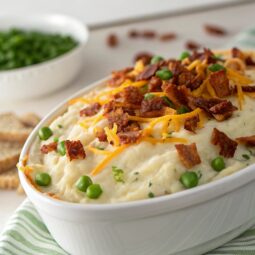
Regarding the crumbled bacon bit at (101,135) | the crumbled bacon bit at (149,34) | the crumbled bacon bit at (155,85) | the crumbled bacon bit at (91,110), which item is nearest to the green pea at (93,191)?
the crumbled bacon bit at (101,135)

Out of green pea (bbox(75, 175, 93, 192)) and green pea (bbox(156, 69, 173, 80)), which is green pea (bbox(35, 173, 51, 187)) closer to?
green pea (bbox(75, 175, 93, 192))

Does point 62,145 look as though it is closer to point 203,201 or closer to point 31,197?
point 31,197

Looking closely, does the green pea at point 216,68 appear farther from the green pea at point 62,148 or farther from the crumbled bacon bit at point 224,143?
the green pea at point 62,148

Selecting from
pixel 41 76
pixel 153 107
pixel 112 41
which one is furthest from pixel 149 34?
pixel 153 107

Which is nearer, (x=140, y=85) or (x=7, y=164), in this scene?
(x=140, y=85)

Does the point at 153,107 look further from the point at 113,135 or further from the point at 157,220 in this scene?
the point at 157,220

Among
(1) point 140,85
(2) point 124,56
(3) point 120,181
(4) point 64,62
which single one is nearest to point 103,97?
(1) point 140,85

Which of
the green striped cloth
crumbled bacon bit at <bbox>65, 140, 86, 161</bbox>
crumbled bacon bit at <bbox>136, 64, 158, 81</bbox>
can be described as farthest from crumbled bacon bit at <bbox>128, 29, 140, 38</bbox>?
crumbled bacon bit at <bbox>65, 140, 86, 161</bbox>
